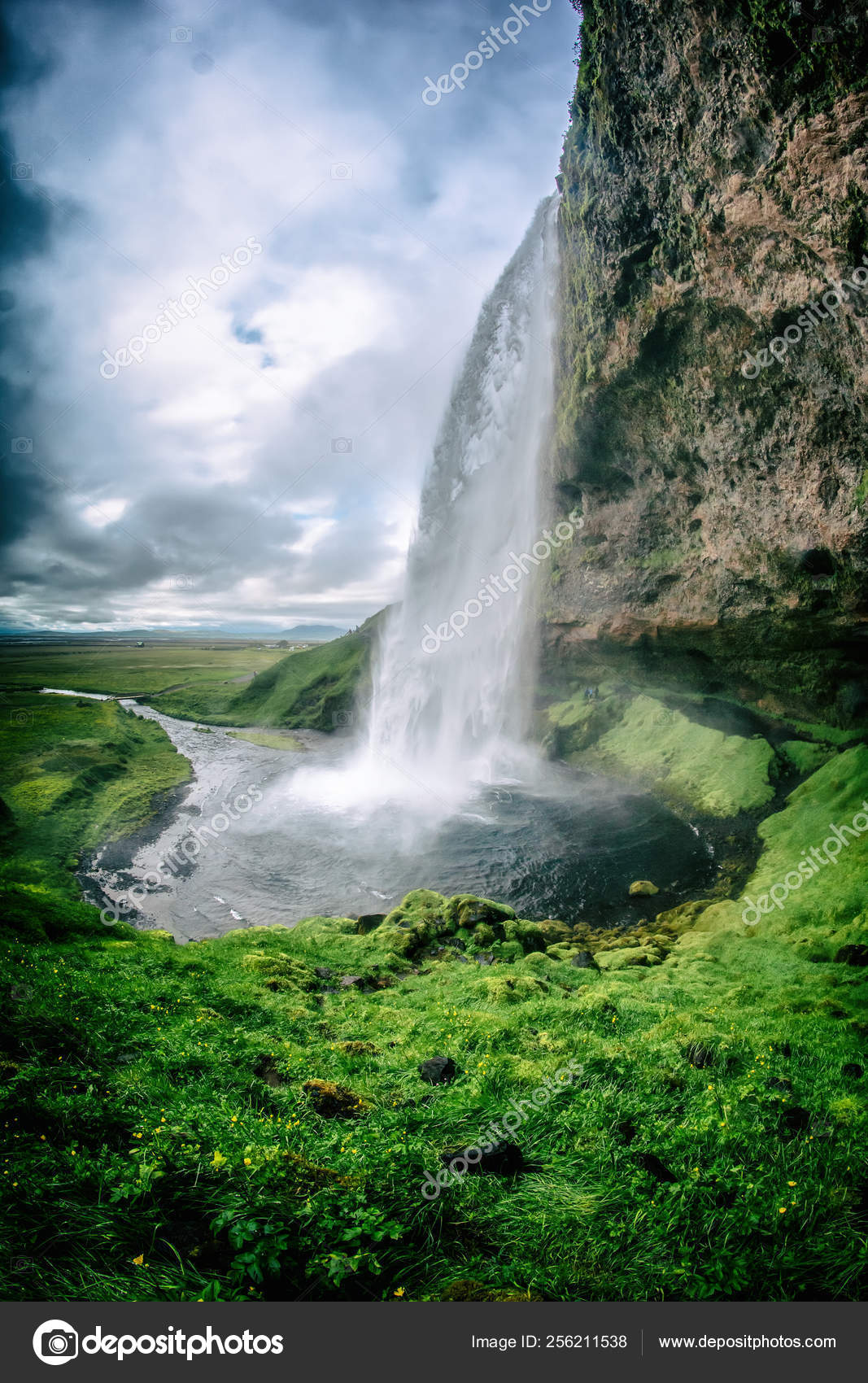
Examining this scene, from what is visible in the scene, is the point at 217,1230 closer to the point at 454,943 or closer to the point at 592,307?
the point at 454,943

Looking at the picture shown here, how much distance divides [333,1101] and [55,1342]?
2830 mm

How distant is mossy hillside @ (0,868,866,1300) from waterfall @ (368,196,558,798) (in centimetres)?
2282

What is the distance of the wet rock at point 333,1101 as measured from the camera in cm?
605

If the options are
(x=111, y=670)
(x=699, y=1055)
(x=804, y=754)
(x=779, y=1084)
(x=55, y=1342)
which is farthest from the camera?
(x=111, y=670)

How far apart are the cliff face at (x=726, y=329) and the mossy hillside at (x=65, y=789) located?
21.6 meters

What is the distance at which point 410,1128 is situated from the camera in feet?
19.6

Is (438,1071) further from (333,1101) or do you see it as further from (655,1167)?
(655,1167)

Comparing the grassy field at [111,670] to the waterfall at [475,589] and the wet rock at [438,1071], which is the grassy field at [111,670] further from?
the wet rock at [438,1071]

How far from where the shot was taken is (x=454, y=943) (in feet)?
50.1

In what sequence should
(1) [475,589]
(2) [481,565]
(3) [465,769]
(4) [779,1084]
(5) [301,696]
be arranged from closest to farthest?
(4) [779,1084] < (3) [465,769] < (2) [481,565] < (1) [475,589] < (5) [301,696]

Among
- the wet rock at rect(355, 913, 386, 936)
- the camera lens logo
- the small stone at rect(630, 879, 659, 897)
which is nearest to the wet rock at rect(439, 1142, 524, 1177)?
the camera lens logo

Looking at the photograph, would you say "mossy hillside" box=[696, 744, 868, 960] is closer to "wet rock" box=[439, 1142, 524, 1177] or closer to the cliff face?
the cliff face

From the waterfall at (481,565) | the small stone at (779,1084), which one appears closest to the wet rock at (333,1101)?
the small stone at (779,1084)

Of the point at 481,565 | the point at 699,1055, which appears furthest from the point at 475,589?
the point at 699,1055
